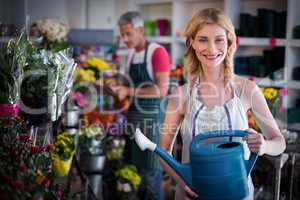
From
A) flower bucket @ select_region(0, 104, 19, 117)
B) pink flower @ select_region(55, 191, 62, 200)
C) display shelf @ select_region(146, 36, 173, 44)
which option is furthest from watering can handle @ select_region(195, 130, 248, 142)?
display shelf @ select_region(146, 36, 173, 44)

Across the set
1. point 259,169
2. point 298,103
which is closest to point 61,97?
point 259,169

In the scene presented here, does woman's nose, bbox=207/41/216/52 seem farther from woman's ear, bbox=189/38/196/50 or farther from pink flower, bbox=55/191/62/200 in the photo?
pink flower, bbox=55/191/62/200

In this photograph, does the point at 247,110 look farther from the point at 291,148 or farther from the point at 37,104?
the point at 37,104

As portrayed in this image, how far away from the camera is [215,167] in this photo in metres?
1.33

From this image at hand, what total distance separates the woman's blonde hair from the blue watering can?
0.81 feet

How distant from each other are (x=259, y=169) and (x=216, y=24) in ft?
2.48

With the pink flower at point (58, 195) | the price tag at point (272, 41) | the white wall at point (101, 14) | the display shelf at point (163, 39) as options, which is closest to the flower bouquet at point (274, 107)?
the price tag at point (272, 41)

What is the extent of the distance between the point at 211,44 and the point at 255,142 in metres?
0.35

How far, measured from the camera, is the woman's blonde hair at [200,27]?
1.43 metres

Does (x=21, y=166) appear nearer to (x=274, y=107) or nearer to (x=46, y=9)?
(x=274, y=107)

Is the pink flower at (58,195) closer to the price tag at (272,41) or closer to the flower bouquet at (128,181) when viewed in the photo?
the flower bouquet at (128,181)

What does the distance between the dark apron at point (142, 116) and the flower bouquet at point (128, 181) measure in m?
→ 0.06

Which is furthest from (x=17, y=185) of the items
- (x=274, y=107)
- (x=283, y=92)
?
(x=283, y=92)

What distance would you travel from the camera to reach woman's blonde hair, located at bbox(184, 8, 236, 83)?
1.43 m
